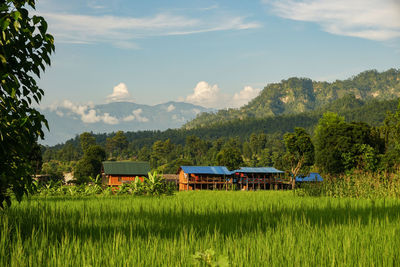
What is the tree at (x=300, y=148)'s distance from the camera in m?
57.5

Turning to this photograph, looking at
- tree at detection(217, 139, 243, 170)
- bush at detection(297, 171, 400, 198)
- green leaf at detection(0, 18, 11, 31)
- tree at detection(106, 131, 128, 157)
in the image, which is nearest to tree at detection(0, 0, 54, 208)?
green leaf at detection(0, 18, 11, 31)

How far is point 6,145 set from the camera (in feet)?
19.1

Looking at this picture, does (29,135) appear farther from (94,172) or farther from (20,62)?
(94,172)

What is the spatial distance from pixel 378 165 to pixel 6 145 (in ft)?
178

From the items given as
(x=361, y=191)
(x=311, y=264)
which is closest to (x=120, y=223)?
(x=311, y=264)

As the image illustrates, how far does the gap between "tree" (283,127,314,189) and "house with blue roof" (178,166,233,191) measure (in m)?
12.4

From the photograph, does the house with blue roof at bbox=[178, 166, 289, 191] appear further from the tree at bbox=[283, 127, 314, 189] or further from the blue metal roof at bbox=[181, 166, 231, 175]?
the tree at bbox=[283, 127, 314, 189]

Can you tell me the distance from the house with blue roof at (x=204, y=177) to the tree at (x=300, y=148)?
12370 mm

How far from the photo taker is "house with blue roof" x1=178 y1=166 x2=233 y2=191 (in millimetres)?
67125

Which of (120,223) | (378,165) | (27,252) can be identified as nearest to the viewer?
(27,252)

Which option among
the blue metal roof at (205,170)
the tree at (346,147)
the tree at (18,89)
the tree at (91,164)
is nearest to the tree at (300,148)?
the tree at (346,147)

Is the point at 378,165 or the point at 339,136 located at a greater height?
the point at 339,136

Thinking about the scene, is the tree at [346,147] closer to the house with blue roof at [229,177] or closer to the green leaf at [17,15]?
the house with blue roof at [229,177]

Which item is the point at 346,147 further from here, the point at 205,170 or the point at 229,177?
the point at 205,170
